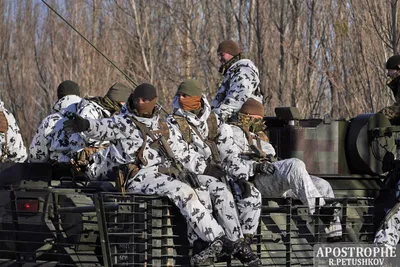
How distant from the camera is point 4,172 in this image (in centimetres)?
962

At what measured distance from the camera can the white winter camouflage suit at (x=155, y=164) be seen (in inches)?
326

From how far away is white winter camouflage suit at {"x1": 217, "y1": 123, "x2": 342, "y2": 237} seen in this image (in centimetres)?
910

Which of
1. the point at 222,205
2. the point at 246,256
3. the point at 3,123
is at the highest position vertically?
the point at 3,123

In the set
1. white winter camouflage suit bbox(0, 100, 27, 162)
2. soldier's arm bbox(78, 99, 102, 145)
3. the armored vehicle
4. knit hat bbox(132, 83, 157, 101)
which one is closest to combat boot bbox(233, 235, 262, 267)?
the armored vehicle

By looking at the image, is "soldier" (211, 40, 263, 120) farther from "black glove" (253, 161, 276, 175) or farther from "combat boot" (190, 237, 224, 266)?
"combat boot" (190, 237, 224, 266)

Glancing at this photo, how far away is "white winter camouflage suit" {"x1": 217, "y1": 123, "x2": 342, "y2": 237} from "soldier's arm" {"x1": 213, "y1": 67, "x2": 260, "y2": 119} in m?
0.88

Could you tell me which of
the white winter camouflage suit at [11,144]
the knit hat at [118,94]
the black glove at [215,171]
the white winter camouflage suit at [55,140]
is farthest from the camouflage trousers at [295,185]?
the white winter camouflage suit at [11,144]

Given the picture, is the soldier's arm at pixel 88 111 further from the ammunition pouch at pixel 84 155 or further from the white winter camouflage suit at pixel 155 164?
the white winter camouflage suit at pixel 155 164

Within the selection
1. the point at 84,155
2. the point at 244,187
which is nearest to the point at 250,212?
the point at 244,187

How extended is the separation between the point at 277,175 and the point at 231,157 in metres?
0.46

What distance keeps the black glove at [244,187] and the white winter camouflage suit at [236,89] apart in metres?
1.31

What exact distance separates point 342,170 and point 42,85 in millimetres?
19417

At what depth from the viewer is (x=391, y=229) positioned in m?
9.32

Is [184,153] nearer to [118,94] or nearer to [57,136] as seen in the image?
[118,94]
